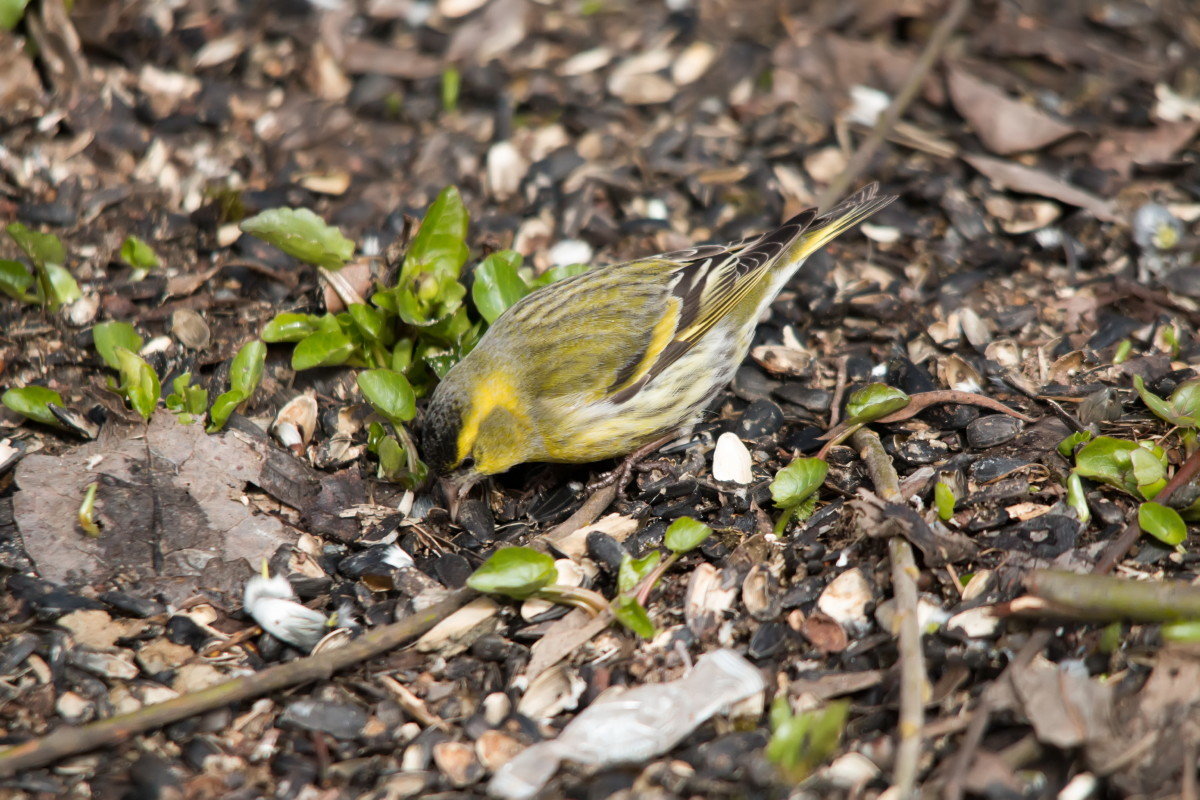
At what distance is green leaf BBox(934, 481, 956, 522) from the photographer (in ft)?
12.3

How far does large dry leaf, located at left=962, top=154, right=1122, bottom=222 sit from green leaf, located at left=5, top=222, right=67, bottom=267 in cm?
Answer: 469

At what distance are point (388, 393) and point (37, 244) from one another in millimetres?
1870

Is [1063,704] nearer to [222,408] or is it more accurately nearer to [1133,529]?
[1133,529]

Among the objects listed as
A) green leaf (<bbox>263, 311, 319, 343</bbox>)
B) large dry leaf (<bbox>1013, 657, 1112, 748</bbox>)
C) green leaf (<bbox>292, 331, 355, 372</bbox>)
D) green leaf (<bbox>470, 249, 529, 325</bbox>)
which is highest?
green leaf (<bbox>263, 311, 319, 343</bbox>)

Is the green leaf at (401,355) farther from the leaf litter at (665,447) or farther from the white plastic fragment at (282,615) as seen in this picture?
the white plastic fragment at (282,615)

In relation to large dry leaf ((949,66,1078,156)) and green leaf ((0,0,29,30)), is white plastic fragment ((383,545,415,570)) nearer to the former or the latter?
green leaf ((0,0,29,30))

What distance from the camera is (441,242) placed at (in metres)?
4.63

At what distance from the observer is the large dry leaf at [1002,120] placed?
5.85m

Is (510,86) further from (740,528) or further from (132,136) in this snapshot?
(740,528)

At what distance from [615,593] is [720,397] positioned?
1.32m

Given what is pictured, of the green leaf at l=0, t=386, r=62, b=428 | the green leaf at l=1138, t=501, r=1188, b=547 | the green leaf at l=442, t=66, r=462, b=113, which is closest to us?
the green leaf at l=1138, t=501, r=1188, b=547

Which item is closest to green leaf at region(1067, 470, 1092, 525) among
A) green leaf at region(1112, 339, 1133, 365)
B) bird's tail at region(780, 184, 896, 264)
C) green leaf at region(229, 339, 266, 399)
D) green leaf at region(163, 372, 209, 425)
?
green leaf at region(1112, 339, 1133, 365)

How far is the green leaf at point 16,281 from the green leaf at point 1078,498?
4.41 m

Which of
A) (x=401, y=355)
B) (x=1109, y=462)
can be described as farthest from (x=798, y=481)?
(x=401, y=355)
